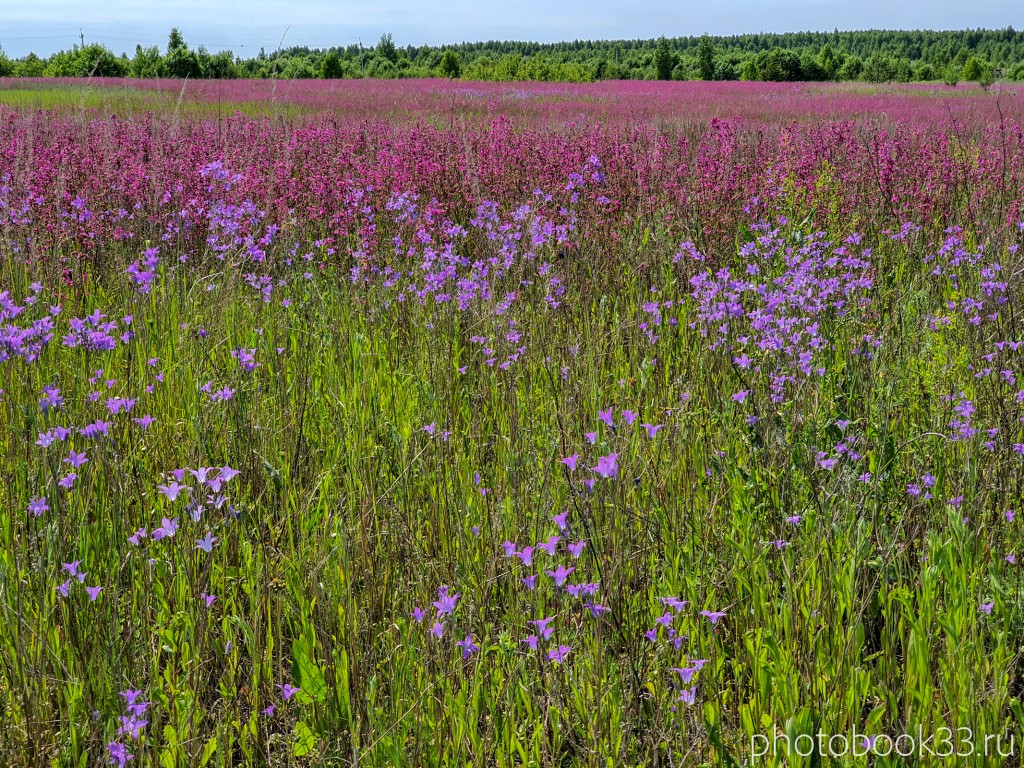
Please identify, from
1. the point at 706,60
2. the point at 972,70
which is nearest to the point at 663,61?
the point at 706,60

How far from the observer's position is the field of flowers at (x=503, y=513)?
1.63 metres

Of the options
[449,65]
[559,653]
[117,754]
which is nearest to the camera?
[117,754]

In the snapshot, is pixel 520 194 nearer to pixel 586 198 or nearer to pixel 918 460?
pixel 586 198

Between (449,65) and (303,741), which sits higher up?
(449,65)

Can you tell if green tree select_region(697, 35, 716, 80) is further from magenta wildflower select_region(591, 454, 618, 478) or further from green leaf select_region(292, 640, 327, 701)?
green leaf select_region(292, 640, 327, 701)

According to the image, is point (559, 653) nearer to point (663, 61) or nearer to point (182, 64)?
point (182, 64)

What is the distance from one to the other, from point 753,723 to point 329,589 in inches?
37.9

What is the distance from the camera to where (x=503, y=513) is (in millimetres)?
2168

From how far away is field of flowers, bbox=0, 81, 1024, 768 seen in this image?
1.63m

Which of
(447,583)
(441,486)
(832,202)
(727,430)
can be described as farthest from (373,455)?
(832,202)

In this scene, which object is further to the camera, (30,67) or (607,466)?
(30,67)

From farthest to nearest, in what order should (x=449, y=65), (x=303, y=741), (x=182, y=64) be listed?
(x=449, y=65) → (x=182, y=64) → (x=303, y=741)

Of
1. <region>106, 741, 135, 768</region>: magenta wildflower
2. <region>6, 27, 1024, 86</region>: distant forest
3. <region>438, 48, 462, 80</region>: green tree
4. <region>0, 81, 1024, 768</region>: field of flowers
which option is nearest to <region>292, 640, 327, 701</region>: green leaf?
<region>0, 81, 1024, 768</region>: field of flowers

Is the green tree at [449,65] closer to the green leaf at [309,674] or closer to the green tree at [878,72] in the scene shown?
the green tree at [878,72]
